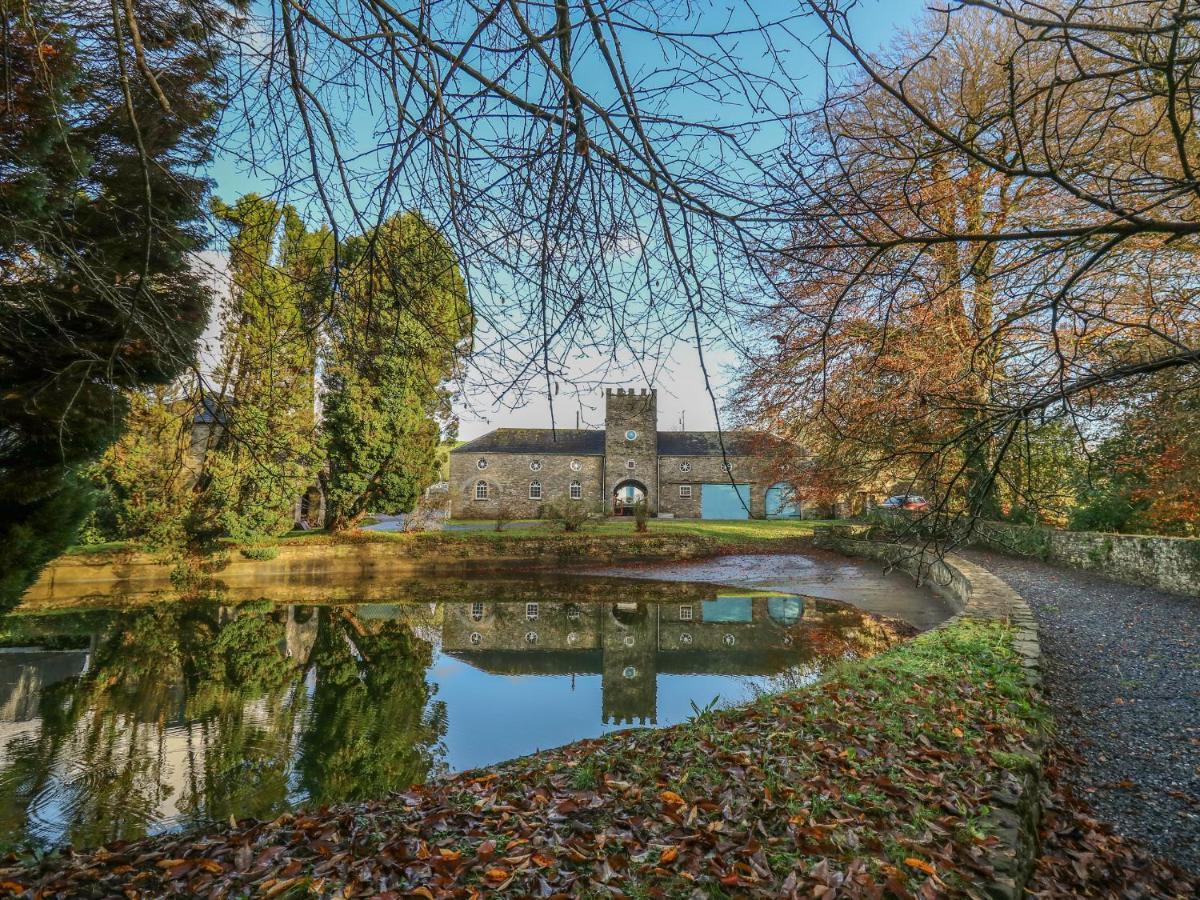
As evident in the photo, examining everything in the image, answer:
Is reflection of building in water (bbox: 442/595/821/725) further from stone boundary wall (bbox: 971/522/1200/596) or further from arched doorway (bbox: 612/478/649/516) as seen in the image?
arched doorway (bbox: 612/478/649/516)

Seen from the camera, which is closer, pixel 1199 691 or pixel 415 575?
pixel 1199 691

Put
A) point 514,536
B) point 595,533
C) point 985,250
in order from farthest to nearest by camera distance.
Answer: point 595,533, point 514,536, point 985,250

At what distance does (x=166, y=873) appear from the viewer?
10.4 ft

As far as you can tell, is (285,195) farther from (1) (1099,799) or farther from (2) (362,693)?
(2) (362,693)

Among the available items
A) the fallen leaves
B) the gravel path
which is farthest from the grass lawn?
the fallen leaves

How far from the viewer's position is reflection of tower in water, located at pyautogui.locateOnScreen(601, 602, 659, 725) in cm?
665

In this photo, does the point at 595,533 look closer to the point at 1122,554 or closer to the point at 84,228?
the point at 1122,554

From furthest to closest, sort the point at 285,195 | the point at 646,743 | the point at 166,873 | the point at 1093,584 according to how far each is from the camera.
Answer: the point at 1093,584, the point at 646,743, the point at 166,873, the point at 285,195

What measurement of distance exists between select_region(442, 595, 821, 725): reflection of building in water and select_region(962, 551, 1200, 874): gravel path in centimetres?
317

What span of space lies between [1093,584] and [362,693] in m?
11.5

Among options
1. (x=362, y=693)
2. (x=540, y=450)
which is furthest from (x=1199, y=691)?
(x=540, y=450)

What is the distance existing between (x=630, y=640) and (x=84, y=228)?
8.14 metres

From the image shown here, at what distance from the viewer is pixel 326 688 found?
7.32 meters

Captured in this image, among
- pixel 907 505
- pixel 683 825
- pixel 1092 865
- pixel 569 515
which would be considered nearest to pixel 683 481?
pixel 569 515
